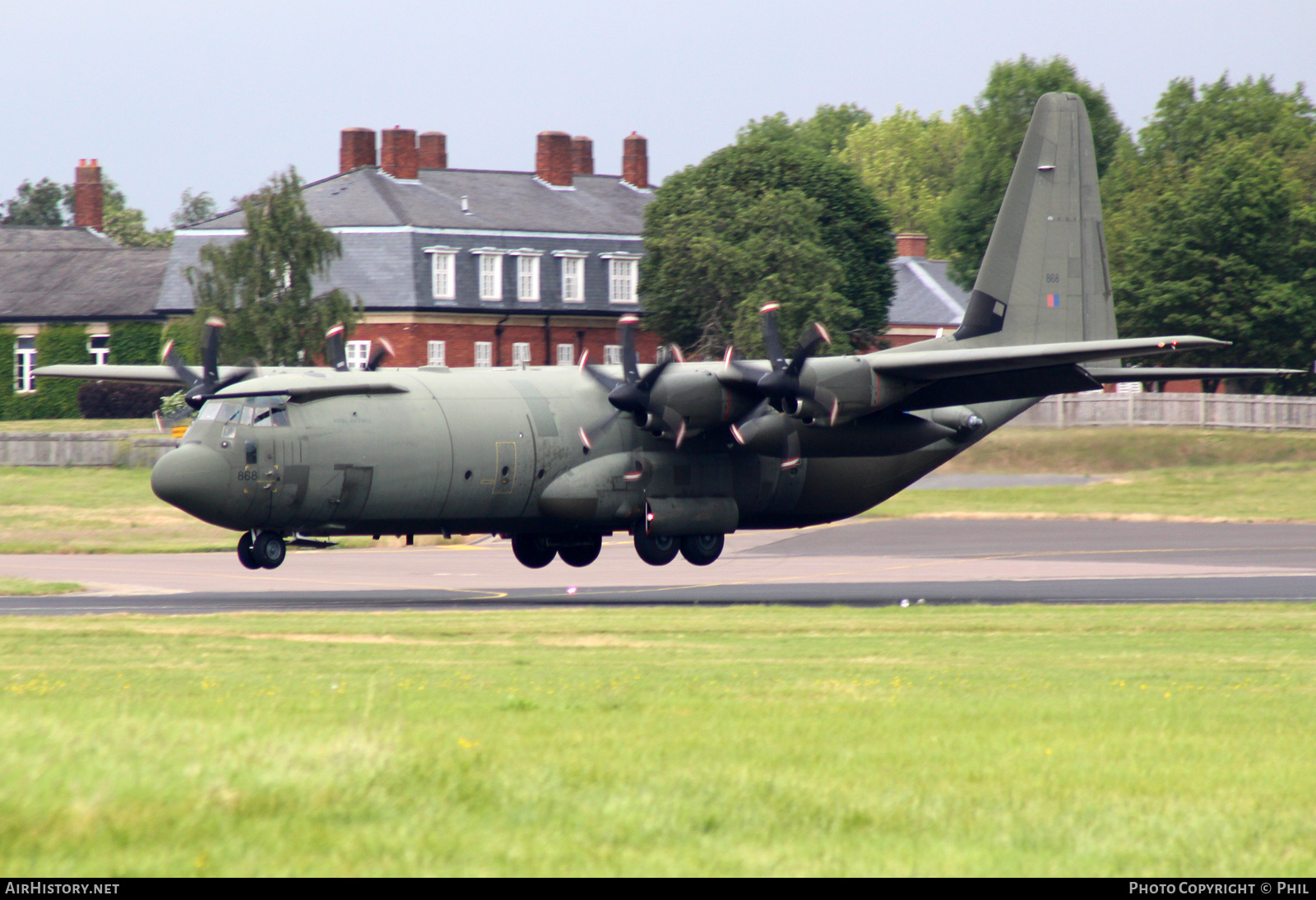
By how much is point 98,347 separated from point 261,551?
2332 inches

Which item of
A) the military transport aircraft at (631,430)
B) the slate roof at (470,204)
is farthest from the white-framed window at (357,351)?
the military transport aircraft at (631,430)

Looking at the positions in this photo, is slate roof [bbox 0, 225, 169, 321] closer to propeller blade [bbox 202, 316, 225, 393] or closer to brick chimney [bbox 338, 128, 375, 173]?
brick chimney [bbox 338, 128, 375, 173]

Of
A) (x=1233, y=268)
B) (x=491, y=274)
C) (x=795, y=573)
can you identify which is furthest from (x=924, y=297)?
(x=795, y=573)

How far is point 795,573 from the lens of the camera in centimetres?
3978

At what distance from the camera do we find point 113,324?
83.5m

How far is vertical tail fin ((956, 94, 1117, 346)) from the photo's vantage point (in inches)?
1507

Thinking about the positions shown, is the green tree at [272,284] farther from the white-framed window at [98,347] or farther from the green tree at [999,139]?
the green tree at [999,139]

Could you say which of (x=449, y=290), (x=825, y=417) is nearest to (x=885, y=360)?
(x=825, y=417)

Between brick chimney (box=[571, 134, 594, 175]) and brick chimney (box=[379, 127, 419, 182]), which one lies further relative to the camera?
brick chimney (box=[571, 134, 594, 175])

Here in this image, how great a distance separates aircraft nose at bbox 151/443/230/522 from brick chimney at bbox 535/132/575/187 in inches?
2493

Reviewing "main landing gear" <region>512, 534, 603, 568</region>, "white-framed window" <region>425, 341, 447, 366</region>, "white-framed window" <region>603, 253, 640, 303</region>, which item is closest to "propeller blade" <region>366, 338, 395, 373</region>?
"main landing gear" <region>512, 534, 603, 568</region>
